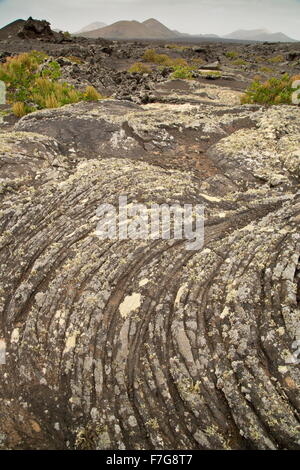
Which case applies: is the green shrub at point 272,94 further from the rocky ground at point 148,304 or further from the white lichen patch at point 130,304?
the white lichen patch at point 130,304

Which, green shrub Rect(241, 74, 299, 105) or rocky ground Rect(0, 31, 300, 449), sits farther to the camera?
green shrub Rect(241, 74, 299, 105)

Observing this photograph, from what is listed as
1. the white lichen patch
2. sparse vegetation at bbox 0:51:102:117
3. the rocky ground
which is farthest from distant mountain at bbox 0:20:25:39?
the white lichen patch

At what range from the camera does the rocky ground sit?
3.82 m

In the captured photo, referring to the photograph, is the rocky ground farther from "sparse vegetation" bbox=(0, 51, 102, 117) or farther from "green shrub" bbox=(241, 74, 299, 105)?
"green shrub" bbox=(241, 74, 299, 105)

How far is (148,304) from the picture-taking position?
495 centimetres

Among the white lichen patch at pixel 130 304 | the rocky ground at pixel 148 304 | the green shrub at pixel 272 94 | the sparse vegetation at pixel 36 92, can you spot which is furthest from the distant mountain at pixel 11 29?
the white lichen patch at pixel 130 304

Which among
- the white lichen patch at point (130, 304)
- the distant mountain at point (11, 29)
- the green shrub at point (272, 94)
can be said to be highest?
the distant mountain at point (11, 29)

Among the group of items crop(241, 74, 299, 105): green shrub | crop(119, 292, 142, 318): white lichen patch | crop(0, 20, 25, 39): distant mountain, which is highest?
crop(0, 20, 25, 39): distant mountain

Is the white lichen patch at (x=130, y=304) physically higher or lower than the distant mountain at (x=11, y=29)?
lower

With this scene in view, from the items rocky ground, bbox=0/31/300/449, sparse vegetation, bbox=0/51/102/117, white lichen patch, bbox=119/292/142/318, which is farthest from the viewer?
sparse vegetation, bbox=0/51/102/117

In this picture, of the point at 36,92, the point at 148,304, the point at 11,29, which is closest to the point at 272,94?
the point at 36,92

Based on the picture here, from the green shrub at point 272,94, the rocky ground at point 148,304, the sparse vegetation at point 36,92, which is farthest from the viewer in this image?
the green shrub at point 272,94

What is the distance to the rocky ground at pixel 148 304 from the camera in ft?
12.5

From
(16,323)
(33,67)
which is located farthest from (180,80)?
(16,323)
